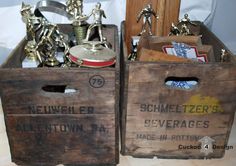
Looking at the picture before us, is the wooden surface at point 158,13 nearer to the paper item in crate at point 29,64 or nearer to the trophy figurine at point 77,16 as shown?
the trophy figurine at point 77,16

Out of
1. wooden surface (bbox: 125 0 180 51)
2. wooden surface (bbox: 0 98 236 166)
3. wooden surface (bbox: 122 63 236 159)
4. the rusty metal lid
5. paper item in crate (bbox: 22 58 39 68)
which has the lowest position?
wooden surface (bbox: 0 98 236 166)

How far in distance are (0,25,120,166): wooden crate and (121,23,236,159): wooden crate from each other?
0.04m

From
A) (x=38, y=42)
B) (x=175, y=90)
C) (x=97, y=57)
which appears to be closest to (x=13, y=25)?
(x=38, y=42)

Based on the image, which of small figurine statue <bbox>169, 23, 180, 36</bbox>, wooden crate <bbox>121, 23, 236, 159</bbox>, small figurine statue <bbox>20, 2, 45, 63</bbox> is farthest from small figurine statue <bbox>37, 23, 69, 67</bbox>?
small figurine statue <bbox>169, 23, 180, 36</bbox>

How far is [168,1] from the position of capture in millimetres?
789

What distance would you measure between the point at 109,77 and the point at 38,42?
233 millimetres

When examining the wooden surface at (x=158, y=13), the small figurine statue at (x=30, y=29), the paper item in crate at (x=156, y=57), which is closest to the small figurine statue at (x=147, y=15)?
the wooden surface at (x=158, y=13)

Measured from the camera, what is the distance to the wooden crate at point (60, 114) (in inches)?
22.3

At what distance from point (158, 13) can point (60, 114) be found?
397mm

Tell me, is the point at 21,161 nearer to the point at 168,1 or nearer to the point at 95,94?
the point at 95,94

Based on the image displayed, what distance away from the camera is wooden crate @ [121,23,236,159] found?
596 millimetres

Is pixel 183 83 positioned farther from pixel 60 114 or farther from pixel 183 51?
pixel 60 114

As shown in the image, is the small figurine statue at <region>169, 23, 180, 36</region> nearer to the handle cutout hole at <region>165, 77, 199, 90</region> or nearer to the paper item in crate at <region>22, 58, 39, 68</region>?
the handle cutout hole at <region>165, 77, 199, 90</region>

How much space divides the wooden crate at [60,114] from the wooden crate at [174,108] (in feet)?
0.14
